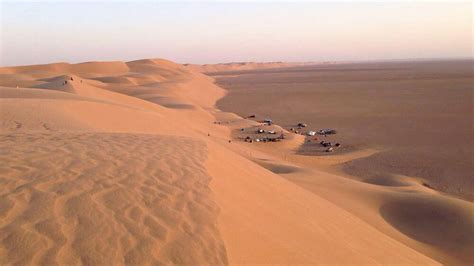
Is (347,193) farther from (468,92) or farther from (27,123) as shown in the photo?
(468,92)

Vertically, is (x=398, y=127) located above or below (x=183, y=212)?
below

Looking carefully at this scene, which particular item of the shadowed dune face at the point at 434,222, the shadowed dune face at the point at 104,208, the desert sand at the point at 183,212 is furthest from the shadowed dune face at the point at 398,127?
the shadowed dune face at the point at 104,208

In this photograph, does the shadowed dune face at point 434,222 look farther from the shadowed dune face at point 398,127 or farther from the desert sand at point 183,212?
the shadowed dune face at point 398,127

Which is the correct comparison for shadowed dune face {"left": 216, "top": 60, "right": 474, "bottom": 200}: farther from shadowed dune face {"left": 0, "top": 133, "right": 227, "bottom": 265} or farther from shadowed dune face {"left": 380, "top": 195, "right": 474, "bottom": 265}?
shadowed dune face {"left": 0, "top": 133, "right": 227, "bottom": 265}

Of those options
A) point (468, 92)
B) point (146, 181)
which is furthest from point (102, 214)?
point (468, 92)

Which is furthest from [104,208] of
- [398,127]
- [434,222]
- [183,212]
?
[398,127]

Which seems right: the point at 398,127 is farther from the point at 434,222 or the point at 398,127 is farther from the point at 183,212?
the point at 183,212

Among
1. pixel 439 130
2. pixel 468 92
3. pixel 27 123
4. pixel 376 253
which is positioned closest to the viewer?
pixel 376 253
